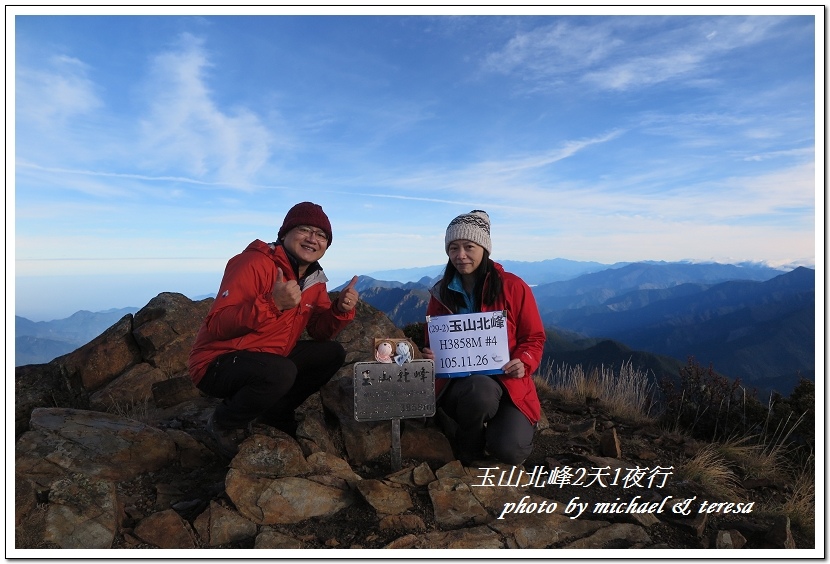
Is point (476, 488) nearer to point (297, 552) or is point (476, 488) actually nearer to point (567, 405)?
point (297, 552)

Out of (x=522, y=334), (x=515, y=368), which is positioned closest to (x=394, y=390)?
(x=515, y=368)

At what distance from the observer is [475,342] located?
486 centimetres

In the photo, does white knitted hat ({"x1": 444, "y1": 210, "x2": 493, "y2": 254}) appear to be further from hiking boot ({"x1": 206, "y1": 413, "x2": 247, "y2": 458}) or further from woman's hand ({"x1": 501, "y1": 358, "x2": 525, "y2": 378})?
hiking boot ({"x1": 206, "y1": 413, "x2": 247, "y2": 458})

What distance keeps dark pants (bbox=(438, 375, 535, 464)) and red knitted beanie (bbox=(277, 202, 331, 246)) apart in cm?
207

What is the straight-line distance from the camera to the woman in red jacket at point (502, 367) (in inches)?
189

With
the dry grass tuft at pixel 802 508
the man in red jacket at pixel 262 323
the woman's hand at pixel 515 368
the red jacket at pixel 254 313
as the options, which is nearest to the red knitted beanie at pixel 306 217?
the man in red jacket at pixel 262 323

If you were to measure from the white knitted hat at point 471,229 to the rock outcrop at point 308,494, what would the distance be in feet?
6.84

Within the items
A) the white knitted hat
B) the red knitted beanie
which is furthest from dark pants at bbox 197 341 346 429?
the white knitted hat

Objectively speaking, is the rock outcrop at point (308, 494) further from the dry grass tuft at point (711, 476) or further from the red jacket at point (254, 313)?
the red jacket at point (254, 313)

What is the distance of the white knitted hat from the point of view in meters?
4.85

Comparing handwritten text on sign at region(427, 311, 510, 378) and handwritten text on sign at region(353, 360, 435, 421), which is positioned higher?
handwritten text on sign at region(427, 311, 510, 378)

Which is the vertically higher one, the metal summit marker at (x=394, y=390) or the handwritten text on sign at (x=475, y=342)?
the handwritten text on sign at (x=475, y=342)

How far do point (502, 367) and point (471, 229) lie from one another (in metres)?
1.38

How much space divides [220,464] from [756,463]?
6.15m
